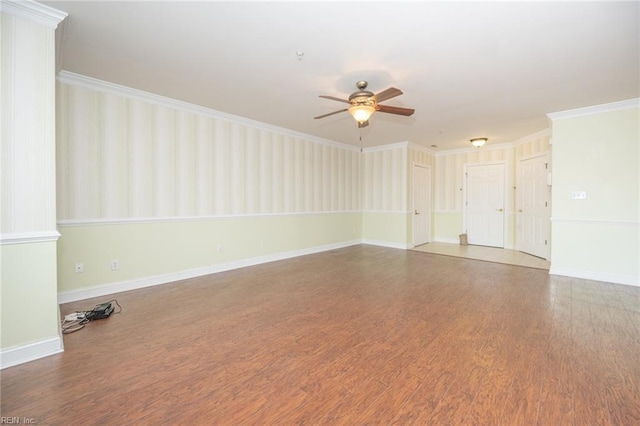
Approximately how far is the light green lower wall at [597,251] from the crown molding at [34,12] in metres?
6.61

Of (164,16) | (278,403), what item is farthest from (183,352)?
(164,16)

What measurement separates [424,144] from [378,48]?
4826 mm

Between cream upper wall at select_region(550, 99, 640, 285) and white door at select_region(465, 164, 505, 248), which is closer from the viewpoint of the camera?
cream upper wall at select_region(550, 99, 640, 285)

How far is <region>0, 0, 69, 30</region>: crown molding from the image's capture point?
203cm

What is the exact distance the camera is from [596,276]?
4199 millimetres

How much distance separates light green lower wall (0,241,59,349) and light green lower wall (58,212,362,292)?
1299mm

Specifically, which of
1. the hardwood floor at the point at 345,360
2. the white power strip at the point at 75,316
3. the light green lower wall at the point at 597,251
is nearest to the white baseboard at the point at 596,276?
the light green lower wall at the point at 597,251

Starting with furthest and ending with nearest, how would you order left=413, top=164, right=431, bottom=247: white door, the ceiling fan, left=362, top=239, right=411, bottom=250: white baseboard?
left=413, top=164, right=431, bottom=247: white door < left=362, top=239, right=411, bottom=250: white baseboard < the ceiling fan

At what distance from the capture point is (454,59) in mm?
2775

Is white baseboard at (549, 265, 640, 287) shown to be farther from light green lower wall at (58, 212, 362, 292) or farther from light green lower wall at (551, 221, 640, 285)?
light green lower wall at (58, 212, 362, 292)

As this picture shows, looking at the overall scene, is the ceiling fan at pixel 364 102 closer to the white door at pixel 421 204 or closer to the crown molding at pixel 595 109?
the crown molding at pixel 595 109

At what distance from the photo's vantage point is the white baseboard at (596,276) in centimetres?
396

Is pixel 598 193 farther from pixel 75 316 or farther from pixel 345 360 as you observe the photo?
pixel 75 316

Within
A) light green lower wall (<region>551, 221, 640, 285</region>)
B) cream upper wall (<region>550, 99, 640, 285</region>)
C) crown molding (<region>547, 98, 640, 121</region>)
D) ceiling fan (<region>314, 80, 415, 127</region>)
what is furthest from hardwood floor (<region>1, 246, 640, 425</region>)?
crown molding (<region>547, 98, 640, 121</region>)
